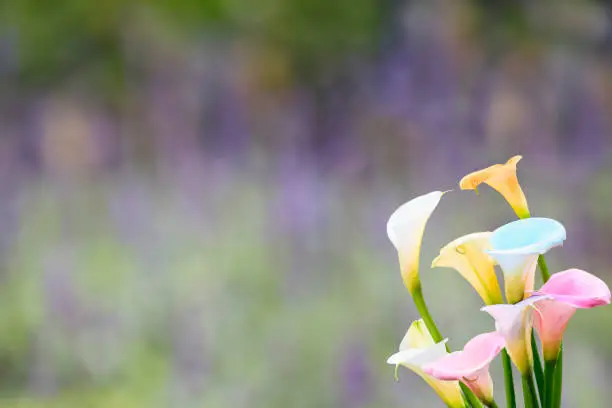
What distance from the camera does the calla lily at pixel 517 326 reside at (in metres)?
0.54

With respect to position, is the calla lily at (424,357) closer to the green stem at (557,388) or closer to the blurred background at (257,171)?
the green stem at (557,388)

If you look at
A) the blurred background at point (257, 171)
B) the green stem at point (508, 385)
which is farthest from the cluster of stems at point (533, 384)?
the blurred background at point (257, 171)

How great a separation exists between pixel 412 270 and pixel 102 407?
670 millimetres

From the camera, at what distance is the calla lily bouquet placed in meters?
0.55

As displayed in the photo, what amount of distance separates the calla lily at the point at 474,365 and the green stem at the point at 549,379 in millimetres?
55

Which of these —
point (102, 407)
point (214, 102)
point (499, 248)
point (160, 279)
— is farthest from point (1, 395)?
point (499, 248)

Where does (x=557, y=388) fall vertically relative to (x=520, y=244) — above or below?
below

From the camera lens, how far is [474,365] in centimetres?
54

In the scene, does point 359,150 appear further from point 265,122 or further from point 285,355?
point 285,355

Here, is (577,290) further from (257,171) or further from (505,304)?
(257,171)

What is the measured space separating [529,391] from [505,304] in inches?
3.5

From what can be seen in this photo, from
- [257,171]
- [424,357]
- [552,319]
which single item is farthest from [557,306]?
[257,171]

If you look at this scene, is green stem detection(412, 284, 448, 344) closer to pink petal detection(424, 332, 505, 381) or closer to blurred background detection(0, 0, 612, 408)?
pink petal detection(424, 332, 505, 381)

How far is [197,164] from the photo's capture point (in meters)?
1.13
